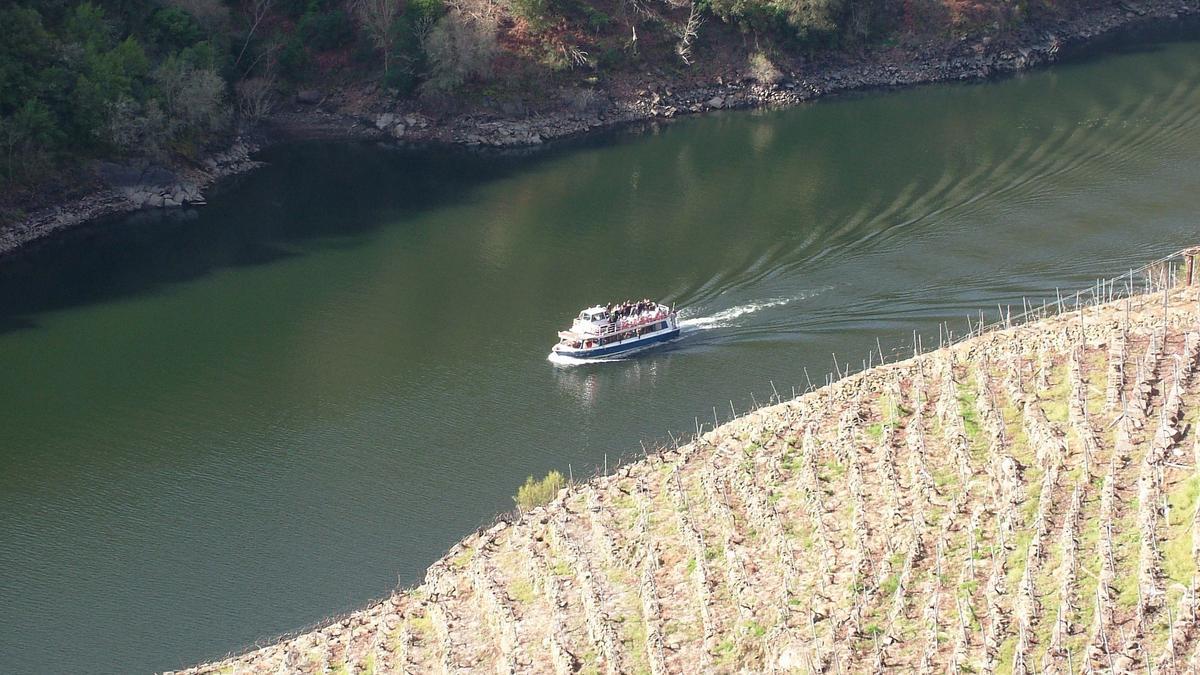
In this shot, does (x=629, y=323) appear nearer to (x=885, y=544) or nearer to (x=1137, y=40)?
(x=885, y=544)

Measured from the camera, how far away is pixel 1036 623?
30.7 m

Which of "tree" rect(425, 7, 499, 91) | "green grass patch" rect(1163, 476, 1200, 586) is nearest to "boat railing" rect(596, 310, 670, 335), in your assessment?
"green grass patch" rect(1163, 476, 1200, 586)

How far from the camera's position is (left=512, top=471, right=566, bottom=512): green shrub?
141 feet

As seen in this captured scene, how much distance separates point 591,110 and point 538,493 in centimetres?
5244

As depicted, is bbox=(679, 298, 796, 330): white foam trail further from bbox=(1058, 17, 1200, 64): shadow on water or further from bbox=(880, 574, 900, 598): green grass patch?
bbox=(1058, 17, 1200, 64): shadow on water

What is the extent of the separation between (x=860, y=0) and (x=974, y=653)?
257ft

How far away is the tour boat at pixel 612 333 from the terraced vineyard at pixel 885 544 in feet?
42.4

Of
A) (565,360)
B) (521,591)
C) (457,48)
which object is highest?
(457,48)

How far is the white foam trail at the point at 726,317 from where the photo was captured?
58.1 metres

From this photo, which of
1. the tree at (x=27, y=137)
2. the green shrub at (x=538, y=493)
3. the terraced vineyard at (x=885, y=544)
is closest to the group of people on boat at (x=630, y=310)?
the terraced vineyard at (x=885, y=544)

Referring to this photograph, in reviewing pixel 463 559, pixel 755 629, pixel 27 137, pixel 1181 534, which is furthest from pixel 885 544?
pixel 27 137

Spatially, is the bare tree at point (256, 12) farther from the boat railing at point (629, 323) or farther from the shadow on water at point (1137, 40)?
the shadow on water at point (1137, 40)

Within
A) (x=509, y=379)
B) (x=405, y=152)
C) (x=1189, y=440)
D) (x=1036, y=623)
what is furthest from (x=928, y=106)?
(x=1036, y=623)

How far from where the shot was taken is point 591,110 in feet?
302
